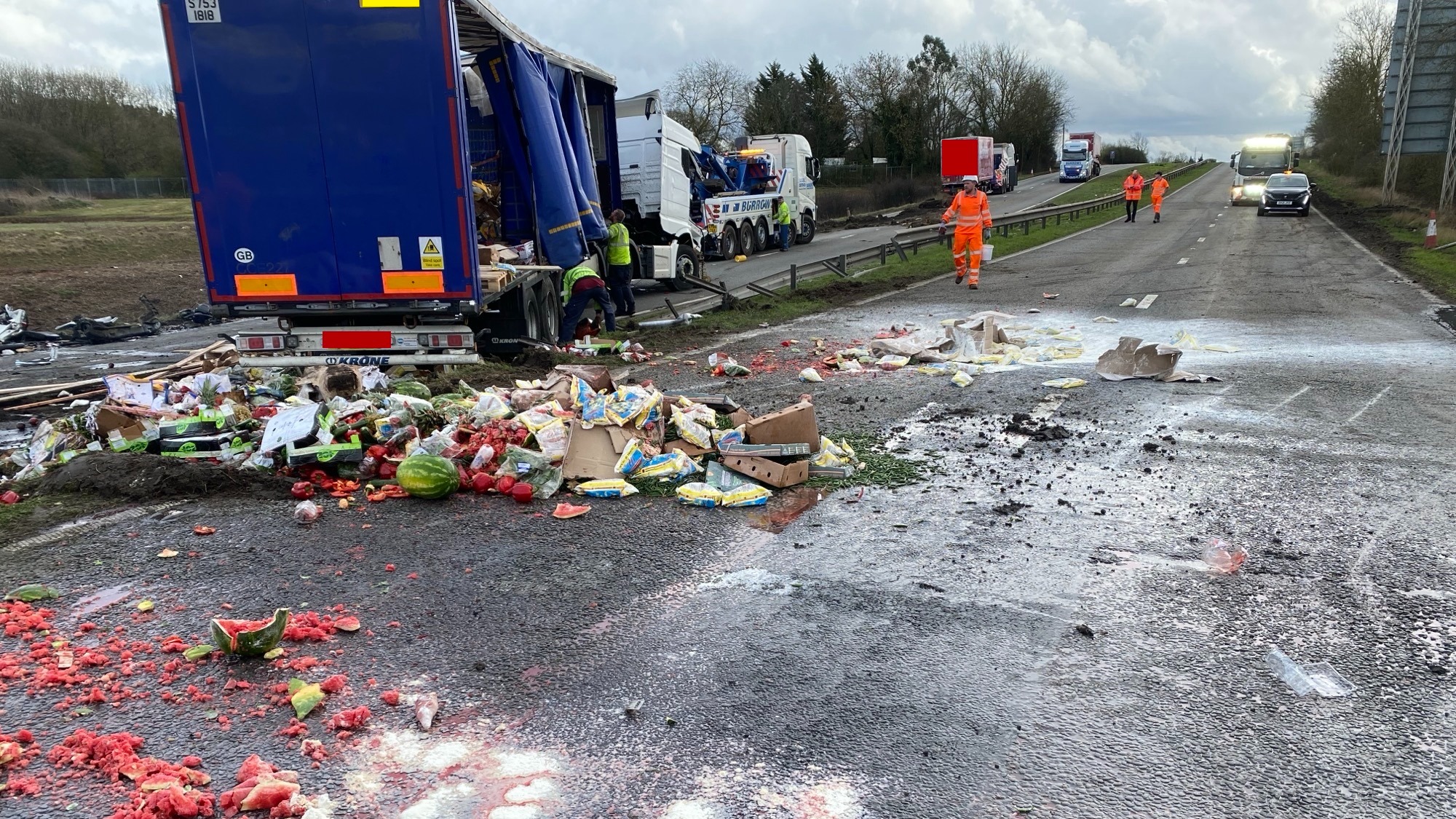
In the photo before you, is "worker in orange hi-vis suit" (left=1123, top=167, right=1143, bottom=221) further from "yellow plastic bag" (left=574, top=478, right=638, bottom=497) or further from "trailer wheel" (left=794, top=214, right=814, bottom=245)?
"yellow plastic bag" (left=574, top=478, right=638, bottom=497)

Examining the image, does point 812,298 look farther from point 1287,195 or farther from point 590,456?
point 1287,195

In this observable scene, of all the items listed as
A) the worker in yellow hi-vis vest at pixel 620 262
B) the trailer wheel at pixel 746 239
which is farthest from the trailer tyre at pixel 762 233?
the worker in yellow hi-vis vest at pixel 620 262

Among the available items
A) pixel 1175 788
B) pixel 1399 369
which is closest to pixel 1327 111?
pixel 1399 369

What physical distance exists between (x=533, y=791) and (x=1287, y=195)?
36.8 m

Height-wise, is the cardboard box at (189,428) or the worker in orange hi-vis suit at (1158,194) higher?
the worker in orange hi-vis suit at (1158,194)

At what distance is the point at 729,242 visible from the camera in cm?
2389

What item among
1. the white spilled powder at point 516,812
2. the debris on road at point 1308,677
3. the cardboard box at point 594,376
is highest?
the cardboard box at point 594,376

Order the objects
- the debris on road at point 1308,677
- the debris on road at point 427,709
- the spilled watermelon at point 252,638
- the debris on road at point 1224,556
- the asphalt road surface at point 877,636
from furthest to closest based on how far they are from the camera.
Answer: the debris on road at point 1224,556, the spilled watermelon at point 252,638, the debris on road at point 1308,677, the debris on road at point 427,709, the asphalt road surface at point 877,636

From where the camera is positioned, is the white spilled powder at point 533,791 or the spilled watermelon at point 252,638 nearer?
the white spilled powder at point 533,791

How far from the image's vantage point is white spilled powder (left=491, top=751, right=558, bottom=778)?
297 centimetres

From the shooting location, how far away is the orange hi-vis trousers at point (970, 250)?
15.7 meters

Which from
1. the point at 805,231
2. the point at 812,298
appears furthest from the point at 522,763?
the point at 805,231

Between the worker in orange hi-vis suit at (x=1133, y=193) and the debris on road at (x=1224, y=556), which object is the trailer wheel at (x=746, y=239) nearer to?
the worker in orange hi-vis suit at (x=1133, y=193)

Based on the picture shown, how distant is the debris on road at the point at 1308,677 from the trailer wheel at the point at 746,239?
21541 millimetres
